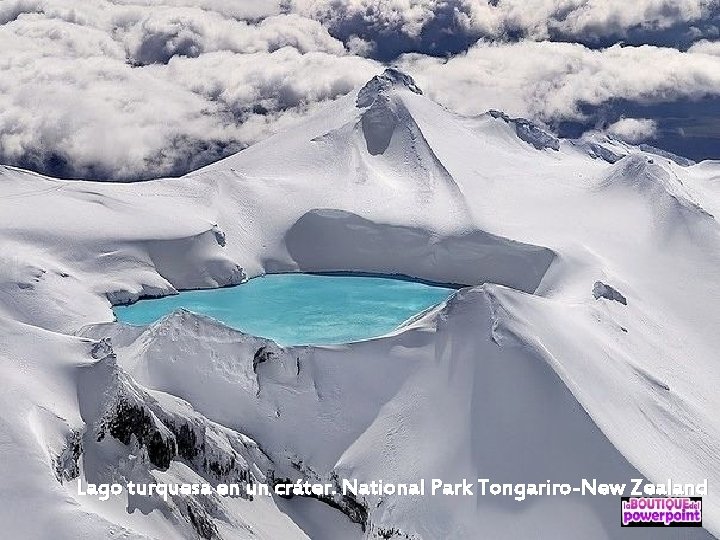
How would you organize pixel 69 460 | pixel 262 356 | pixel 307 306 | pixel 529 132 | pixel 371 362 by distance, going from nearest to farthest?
pixel 69 460
pixel 262 356
pixel 371 362
pixel 307 306
pixel 529 132

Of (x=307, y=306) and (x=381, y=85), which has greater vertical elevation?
(x=381, y=85)

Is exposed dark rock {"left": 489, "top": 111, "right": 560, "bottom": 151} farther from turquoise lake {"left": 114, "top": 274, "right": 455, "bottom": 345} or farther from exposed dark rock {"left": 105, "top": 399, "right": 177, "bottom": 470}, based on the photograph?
exposed dark rock {"left": 105, "top": 399, "right": 177, "bottom": 470}

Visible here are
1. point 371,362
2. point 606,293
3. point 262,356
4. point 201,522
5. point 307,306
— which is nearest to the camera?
point 201,522

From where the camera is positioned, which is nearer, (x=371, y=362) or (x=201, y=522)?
(x=201, y=522)

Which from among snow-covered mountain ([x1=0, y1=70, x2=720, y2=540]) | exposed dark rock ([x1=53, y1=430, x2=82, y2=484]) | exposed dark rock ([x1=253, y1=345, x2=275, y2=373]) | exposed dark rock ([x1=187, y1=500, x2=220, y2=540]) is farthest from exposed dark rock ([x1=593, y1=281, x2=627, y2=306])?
exposed dark rock ([x1=53, y1=430, x2=82, y2=484])

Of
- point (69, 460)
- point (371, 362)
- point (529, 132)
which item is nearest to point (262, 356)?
point (371, 362)

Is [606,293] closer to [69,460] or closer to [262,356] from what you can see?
[262,356]
